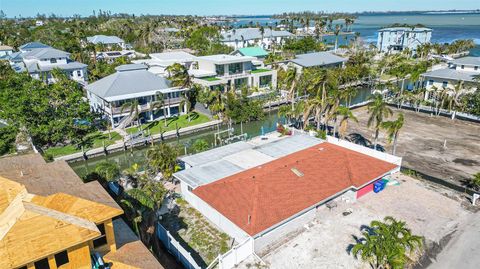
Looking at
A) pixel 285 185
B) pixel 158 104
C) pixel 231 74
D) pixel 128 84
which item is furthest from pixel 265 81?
pixel 285 185

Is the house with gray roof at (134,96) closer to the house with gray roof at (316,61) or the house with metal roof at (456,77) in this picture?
the house with gray roof at (316,61)

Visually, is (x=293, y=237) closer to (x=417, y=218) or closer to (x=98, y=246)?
(x=417, y=218)

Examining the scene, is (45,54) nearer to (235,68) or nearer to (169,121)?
(169,121)

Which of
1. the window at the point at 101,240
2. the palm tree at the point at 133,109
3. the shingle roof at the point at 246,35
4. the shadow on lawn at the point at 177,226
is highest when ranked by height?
the shingle roof at the point at 246,35

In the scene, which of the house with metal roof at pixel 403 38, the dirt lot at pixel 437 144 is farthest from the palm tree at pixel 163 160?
the house with metal roof at pixel 403 38

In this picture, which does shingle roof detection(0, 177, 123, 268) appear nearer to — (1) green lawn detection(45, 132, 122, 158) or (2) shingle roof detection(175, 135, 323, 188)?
(2) shingle roof detection(175, 135, 323, 188)

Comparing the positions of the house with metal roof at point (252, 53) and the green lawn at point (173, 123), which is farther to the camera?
the house with metal roof at point (252, 53)

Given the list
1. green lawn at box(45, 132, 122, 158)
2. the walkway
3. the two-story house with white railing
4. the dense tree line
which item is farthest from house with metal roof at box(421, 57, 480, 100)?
the dense tree line
